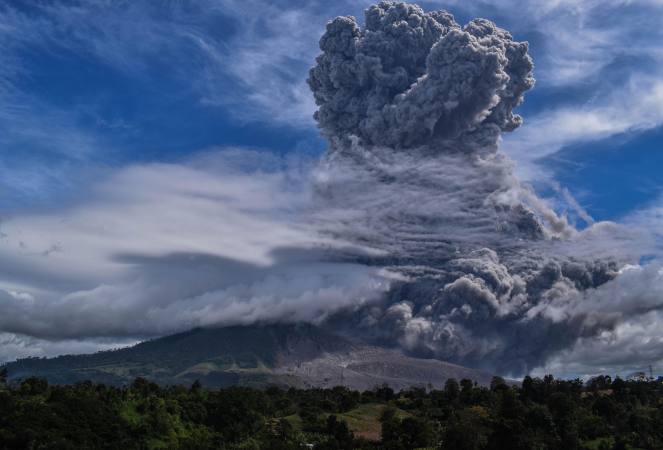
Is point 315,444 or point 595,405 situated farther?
point 595,405

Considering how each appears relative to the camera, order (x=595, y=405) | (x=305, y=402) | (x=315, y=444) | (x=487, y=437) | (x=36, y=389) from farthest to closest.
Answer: (x=305, y=402) → (x=595, y=405) → (x=36, y=389) → (x=315, y=444) → (x=487, y=437)

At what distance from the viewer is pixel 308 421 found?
5153 inches

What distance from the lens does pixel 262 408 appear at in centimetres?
14100

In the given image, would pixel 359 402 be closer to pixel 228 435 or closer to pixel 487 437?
pixel 228 435

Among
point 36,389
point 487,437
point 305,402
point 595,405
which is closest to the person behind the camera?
point 487,437

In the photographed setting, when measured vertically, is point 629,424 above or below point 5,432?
above

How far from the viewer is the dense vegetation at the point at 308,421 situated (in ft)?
324

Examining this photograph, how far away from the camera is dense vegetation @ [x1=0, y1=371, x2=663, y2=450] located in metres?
98.8

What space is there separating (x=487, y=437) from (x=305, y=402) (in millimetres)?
65313

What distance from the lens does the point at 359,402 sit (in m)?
162

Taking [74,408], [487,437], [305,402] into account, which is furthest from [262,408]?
[487,437]

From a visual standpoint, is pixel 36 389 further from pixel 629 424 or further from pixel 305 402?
pixel 629 424

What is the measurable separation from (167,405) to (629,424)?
8221cm

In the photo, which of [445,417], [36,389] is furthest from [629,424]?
[36,389]
